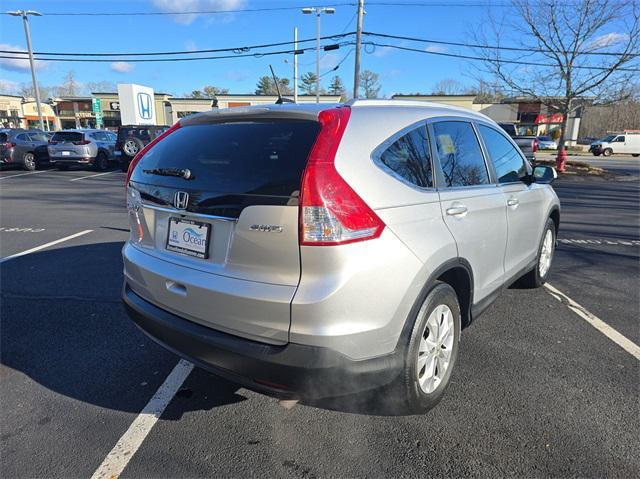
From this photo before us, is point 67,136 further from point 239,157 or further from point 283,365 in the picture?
point 283,365

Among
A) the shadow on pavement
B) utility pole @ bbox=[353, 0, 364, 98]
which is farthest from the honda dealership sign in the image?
the shadow on pavement

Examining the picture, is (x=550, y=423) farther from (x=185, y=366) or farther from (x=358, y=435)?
(x=185, y=366)

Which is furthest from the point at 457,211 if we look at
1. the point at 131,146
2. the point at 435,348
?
the point at 131,146

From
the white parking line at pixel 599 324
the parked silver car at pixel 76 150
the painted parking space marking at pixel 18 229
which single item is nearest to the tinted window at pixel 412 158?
the white parking line at pixel 599 324

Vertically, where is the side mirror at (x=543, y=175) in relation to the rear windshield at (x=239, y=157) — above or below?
below

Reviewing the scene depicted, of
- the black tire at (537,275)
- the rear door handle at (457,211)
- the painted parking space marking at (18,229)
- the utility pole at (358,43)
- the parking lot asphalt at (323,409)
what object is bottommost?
the parking lot asphalt at (323,409)

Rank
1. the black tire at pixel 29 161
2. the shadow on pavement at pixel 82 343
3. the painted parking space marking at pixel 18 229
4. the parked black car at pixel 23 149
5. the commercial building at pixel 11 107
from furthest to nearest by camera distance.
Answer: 1. the commercial building at pixel 11 107
2. the black tire at pixel 29 161
3. the parked black car at pixel 23 149
4. the painted parking space marking at pixel 18 229
5. the shadow on pavement at pixel 82 343

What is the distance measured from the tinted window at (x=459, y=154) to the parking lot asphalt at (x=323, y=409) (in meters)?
1.33

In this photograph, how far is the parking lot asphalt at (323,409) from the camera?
6.87ft

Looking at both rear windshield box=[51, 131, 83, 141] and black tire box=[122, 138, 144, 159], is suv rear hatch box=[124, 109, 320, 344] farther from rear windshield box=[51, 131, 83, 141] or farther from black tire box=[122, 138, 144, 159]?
rear windshield box=[51, 131, 83, 141]

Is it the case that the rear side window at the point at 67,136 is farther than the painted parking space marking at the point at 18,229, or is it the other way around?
the rear side window at the point at 67,136

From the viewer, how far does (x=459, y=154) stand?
2.74m

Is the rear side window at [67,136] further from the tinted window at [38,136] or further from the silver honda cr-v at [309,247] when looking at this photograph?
the silver honda cr-v at [309,247]

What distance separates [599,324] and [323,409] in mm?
2706
